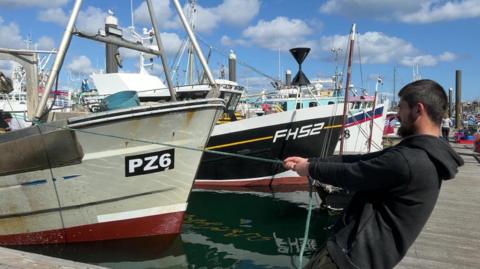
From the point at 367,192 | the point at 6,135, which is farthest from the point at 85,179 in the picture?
the point at 367,192

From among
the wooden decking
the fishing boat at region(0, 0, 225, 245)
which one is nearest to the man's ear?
the wooden decking

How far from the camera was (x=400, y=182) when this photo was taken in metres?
2.00

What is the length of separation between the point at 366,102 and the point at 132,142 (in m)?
15.7

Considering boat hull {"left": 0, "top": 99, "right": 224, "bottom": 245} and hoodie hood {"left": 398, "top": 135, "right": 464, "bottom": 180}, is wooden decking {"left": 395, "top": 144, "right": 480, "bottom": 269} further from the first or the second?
hoodie hood {"left": 398, "top": 135, "right": 464, "bottom": 180}

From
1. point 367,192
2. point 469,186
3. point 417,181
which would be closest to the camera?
point 417,181

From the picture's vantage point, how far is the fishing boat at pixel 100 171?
6562 millimetres

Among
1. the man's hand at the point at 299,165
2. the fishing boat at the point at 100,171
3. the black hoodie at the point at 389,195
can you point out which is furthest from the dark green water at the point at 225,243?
the black hoodie at the point at 389,195

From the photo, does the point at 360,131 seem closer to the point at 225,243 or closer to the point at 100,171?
the point at 225,243

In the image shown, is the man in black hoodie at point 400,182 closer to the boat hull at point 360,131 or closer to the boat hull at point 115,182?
the boat hull at point 115,182

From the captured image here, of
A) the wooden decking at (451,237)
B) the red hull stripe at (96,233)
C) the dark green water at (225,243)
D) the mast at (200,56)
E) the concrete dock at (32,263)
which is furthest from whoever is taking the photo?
the mast at (200,56)

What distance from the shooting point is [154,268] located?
6.60 meters

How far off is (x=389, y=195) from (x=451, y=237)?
5.08 meters

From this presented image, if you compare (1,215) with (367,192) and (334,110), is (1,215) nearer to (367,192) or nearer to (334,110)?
(367,192)

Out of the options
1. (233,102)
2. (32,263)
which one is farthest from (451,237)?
(233,102)
